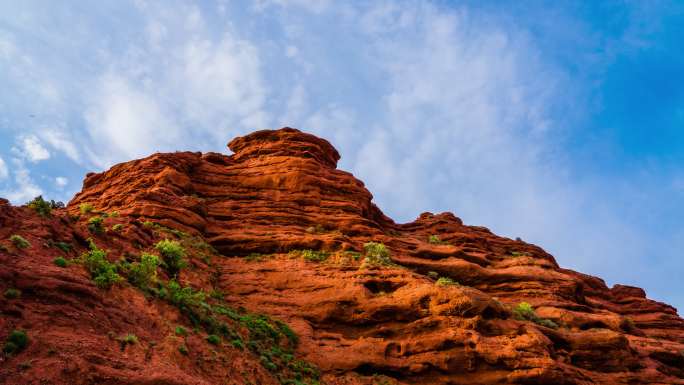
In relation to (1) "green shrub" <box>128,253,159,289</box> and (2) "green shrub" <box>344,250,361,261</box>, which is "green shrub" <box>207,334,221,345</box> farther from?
(2) "green shrub" <box>344,250,361,261</box>

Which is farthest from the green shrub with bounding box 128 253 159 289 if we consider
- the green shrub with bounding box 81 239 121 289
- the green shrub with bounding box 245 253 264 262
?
the green shrub with bounding box 245 253 264 262

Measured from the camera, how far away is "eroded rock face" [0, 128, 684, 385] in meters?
16.8

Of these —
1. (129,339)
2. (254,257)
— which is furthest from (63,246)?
(254,257)

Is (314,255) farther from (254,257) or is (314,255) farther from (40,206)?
(40,206)

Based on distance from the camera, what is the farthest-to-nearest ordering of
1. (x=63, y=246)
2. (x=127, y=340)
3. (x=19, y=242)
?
(x=63, y=246) → (x=19, y=242) → (x=127, y=340)

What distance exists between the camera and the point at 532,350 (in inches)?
1093

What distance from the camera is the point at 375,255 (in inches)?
1458

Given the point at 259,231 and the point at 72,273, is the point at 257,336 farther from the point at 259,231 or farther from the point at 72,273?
the point at 259,231

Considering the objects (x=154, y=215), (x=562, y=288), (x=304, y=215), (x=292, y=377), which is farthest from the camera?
(x=562, y=288)

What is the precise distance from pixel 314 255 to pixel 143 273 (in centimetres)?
1558

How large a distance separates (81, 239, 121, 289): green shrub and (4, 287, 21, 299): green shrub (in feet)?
12.4

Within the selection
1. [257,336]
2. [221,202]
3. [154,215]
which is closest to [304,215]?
Answer: [221,202]

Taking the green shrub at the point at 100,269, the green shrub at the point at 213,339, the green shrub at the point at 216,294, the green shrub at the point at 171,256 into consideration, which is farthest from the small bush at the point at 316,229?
the green shrub at the point at 100,269

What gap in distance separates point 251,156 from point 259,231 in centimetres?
1625
